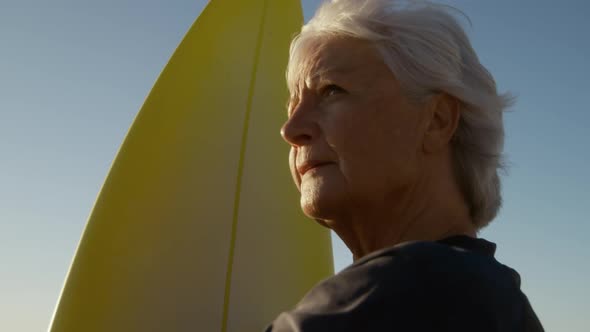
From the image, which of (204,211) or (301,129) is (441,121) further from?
(204,211)

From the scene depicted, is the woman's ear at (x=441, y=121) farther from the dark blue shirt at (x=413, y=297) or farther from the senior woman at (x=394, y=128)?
the dark blue shirt at (x=413, y=297)

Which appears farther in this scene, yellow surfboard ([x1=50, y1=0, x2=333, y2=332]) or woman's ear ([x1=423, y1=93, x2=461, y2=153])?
yellow surfboard ([x1=50, y1=0, x2=333, y2=332])

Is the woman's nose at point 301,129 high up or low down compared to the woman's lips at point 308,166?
up

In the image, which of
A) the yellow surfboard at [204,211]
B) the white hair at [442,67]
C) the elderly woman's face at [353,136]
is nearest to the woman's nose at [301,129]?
the elderly woman's face at [353,136]

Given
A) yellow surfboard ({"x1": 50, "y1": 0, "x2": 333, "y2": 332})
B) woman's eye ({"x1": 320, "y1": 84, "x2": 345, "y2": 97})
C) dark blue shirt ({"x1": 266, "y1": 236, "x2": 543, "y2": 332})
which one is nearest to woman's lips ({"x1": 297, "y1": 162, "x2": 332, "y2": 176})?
woman's eye ({"x1": 320, "y1": 84, "x2": 345, "y2": 97})

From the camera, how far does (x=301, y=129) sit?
1404 millimetres

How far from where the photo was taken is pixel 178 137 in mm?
2590

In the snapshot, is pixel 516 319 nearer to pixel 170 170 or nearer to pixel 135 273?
pixel 135 273

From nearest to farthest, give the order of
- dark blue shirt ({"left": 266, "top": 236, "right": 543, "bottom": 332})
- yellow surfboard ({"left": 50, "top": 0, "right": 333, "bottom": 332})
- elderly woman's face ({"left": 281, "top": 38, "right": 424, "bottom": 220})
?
dark blue shirt ({"left": 266, "top": 236, "right": 543, "bottom": 332}) < elderly woman's face ({"left": 281, "top": 38, "right": 424, "bottom": 220}) < yellow surfboard ({"left": 50, "top": 0, "right": 333, "bottom": 332})

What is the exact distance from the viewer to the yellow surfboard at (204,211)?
2.20 meters

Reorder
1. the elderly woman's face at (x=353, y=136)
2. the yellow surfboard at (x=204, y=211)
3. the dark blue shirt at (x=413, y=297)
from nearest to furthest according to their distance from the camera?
the dark blue shirt at (x=413, y=297) → the elderly woman's face at (x=353, y=136) → the yellow surfboard at (x=204, y=211)

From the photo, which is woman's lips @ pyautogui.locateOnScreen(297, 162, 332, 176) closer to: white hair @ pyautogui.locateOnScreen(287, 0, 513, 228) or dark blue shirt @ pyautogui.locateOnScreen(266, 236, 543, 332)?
white hair @ pyautogui.locateOnScreen(287, 0, 513, 228)

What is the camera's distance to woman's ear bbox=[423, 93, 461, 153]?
1.40 m

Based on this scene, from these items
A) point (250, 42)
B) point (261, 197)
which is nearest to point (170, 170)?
A: point (261, 197)
